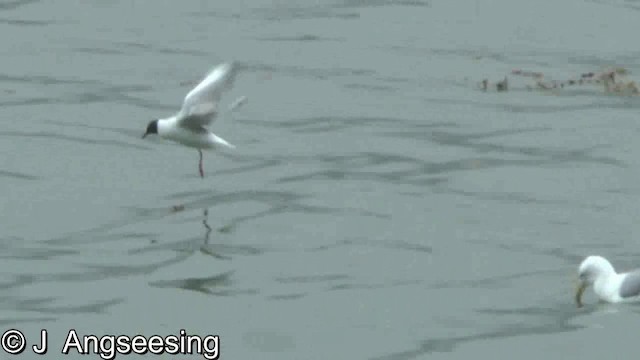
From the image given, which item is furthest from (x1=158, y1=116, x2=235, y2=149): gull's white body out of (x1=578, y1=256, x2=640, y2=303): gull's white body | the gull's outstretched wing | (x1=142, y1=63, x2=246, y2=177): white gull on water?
the gull's outstretched wing

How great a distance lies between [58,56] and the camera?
1364 inches

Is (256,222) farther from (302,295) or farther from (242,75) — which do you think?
(242,75)

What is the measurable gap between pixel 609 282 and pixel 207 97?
5.38 m

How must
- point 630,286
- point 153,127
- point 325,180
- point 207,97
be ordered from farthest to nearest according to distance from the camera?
point 325,180 → point 153,127 → point 207,97 → point 630,286

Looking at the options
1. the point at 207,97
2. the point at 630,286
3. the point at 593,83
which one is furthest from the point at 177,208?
the point at 593,83

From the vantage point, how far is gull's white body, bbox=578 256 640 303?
73.3 feet

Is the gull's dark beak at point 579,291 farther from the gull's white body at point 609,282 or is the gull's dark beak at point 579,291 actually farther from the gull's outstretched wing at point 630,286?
the gull's outstretched wing at point 630,286

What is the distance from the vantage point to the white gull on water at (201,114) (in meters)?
25.4

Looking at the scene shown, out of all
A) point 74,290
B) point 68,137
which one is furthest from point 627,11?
point 74,290

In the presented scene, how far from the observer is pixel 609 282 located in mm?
22422

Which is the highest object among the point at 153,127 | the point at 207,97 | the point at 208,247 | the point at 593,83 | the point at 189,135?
the point at 593,83

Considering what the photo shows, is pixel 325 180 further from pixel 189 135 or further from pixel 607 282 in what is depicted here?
pixel 607 282

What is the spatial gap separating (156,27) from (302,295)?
14.7 meters

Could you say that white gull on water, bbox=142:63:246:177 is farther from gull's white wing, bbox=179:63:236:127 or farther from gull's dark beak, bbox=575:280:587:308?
gull's dark beak, bbox=575:280:587:308
